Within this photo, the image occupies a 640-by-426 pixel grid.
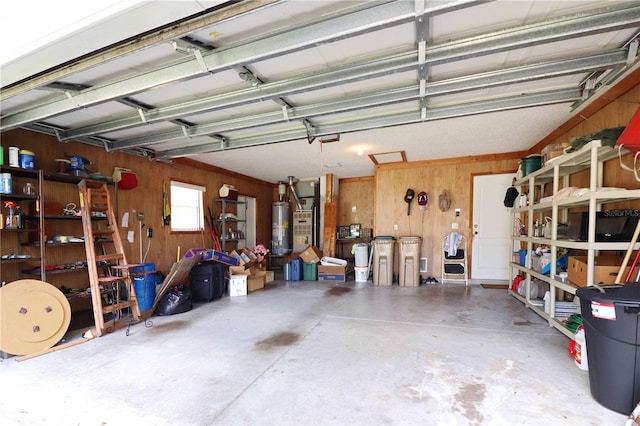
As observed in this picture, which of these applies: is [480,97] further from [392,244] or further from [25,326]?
[25,326]

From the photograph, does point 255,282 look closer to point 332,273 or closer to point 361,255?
point 332,273

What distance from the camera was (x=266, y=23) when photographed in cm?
184

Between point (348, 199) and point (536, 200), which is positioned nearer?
point (536, 200)

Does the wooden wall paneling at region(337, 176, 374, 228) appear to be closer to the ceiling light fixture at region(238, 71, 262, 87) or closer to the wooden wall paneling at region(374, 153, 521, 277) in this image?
the wooden wall paneling at region(374, 153, 521, 277)

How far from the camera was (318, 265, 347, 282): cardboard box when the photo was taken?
6.41m

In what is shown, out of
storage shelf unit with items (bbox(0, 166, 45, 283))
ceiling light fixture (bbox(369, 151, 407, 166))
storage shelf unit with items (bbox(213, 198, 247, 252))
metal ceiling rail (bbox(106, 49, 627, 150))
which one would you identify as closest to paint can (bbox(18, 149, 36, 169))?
storage shelf unit with items (bbox(0, 166, 45, 283))

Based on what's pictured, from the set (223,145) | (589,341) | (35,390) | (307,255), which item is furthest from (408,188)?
(35,390)

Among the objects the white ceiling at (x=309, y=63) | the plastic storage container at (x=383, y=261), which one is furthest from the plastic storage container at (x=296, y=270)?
the white ceiling at (x=309, y=63)

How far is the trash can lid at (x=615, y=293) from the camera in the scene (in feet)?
5.47

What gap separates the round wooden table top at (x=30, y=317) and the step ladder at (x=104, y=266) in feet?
1.09

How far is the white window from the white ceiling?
174 centimetres

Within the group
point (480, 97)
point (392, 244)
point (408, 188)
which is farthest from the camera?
point (408, 188)

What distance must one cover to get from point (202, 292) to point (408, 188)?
4.72 metres

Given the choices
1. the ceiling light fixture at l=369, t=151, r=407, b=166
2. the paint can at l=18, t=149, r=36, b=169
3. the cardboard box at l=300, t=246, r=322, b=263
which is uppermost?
the ceiling light fixture at l=369, t=151, r=407, b=166
